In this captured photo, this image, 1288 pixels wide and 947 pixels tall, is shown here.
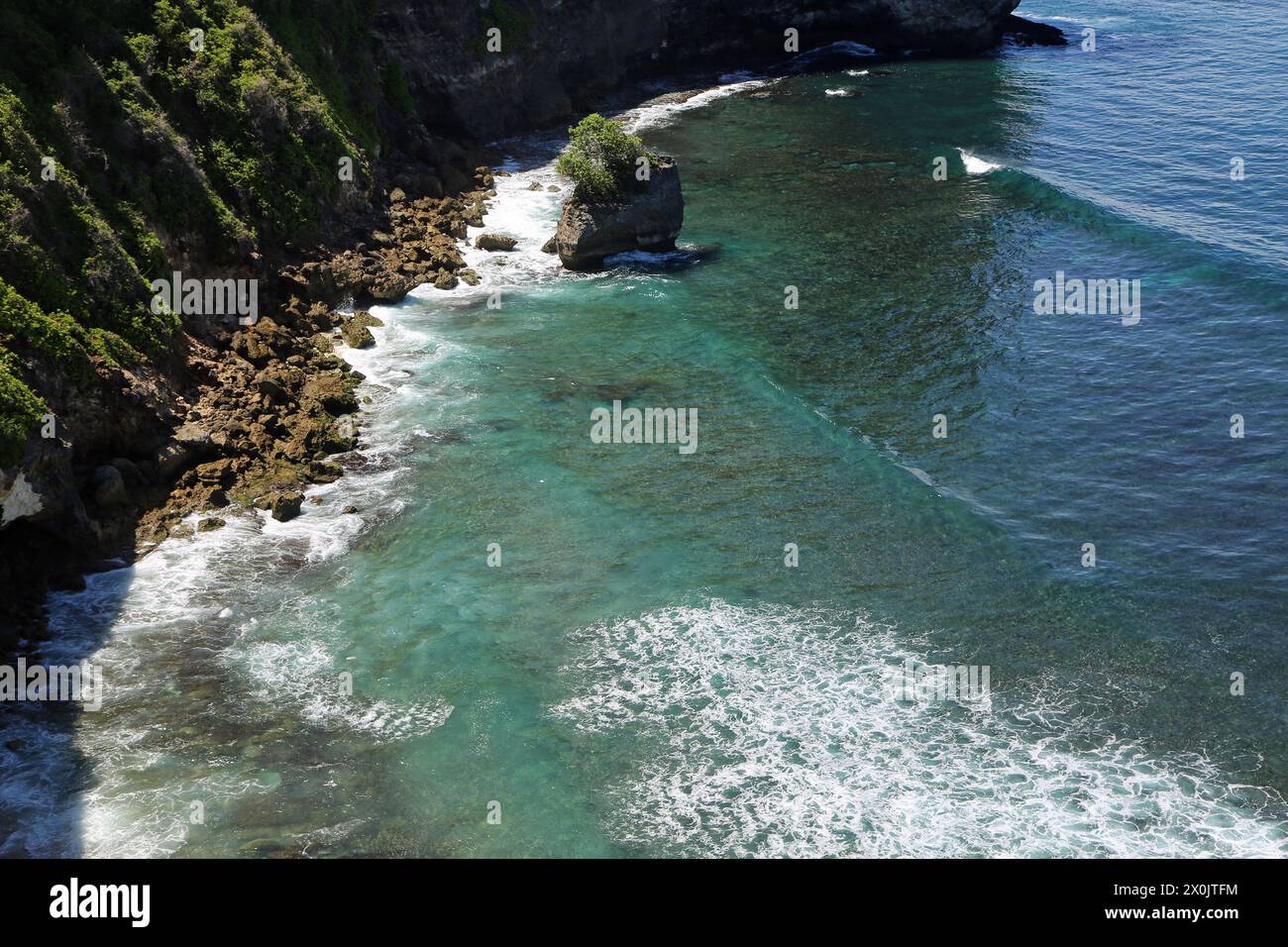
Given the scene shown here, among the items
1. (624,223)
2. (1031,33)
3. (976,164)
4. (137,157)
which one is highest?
(1031,33)

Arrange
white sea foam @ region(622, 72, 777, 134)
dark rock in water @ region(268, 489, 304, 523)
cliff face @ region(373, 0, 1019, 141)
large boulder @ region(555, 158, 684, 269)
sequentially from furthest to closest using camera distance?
1. white sea foam @ region(622, 72, 777, 134)
2. cliff face @ region(373, 0, 1019, 141)
3. large boulder @ region(555, 158, 684, 269)
4. dark rock in water @ region(268, 489, 304, 523)

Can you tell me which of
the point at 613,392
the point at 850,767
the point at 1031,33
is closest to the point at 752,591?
the point at 850,767

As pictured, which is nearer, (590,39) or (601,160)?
(601,160)

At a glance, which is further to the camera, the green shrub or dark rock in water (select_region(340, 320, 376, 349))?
dark rock in water (select_region(340, 320, 376, 349))

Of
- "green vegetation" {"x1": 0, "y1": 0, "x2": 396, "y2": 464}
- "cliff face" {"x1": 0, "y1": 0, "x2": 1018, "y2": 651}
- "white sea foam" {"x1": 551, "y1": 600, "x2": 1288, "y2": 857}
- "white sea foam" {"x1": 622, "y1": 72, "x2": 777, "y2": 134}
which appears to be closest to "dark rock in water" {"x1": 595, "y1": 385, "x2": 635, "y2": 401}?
"cliff face" {"x1": 0, "y1": 0, "x2": 1018, "y2": 651}

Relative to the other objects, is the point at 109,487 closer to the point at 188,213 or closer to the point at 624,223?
the point at 188,213

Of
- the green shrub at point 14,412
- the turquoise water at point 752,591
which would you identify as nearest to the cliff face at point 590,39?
the turquoise water at point 752,591

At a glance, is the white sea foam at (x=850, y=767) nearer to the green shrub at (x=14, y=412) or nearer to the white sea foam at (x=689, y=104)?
the green shrub at (x=14, y=412)

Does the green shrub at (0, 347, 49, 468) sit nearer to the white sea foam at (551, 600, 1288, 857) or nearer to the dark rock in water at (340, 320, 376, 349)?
the dark rock in water at (340, 320, 376, 349)
